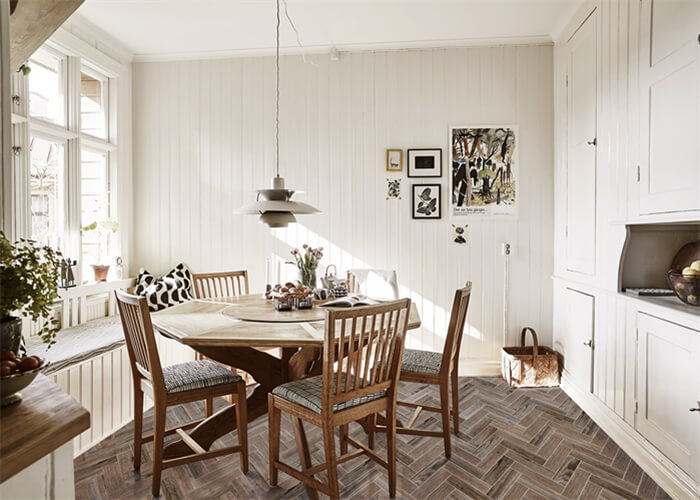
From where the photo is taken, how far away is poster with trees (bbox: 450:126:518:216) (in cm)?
372

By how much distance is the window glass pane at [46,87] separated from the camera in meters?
3.06

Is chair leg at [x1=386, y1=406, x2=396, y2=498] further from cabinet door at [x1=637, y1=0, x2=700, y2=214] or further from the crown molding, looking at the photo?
the crown molding

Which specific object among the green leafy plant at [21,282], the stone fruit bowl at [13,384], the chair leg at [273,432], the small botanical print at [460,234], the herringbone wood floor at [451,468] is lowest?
the herringbone wood floor at [451,468]

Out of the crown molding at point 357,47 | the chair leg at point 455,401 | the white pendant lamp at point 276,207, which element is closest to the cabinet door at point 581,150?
the crown molding at point 357,47

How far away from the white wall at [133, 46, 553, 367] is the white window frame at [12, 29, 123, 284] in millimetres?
252

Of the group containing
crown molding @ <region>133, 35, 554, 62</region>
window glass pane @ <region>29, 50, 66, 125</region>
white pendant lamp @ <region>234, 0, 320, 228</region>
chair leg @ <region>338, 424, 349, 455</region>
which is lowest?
chair leg @ <region>338, 424, 349, 455</region>

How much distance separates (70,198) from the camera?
336cm

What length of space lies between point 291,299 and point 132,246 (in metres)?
2.30

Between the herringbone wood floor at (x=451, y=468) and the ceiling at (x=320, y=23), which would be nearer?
the herringbone wood floor at (x=451, y=468)

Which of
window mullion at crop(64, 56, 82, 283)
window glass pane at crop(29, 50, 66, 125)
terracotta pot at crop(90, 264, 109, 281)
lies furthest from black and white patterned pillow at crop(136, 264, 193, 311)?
window glass pane at crop(29, 50, 66, 125)

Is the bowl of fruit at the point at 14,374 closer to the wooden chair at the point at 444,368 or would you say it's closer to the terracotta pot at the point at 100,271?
the wooden chair at the point at 444,368

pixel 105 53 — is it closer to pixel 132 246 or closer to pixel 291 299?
pixel 132 246

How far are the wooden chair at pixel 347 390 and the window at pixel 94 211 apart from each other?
2520 millimetres

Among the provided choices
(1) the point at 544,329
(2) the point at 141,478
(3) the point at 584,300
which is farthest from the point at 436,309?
(2) the point at 141,478
